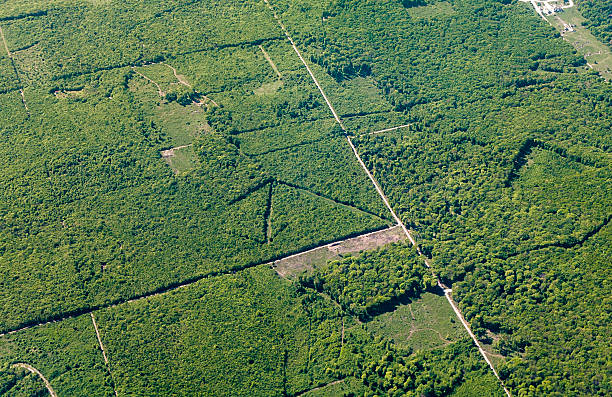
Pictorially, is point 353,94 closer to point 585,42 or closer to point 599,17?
point 585,42

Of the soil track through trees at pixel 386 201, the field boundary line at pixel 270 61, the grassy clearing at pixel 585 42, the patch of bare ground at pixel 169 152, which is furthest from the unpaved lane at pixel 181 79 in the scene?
the grassy clearing at pixel 585 42

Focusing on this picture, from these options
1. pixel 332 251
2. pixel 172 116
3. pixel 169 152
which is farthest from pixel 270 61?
pixel 332 251

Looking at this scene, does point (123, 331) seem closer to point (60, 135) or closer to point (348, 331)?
point (348, 331)

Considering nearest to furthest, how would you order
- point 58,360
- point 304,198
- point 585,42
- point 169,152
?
point 58,360 < point 304,198 < point 169,152 < point 585,42

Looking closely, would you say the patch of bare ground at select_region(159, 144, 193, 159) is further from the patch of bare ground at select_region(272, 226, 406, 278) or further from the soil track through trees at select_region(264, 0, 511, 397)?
the patch of bare ground at select_region(272, 226, 406, 278)

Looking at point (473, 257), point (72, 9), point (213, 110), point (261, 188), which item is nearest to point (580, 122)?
point (473, 257)

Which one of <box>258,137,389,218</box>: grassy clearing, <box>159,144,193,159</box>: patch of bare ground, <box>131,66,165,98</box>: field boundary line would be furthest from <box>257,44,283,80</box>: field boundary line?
<box>159,144,193,159</box>: patch of bare ground

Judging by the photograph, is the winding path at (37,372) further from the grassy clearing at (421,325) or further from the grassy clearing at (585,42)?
the grassy clearing at (585,42)
